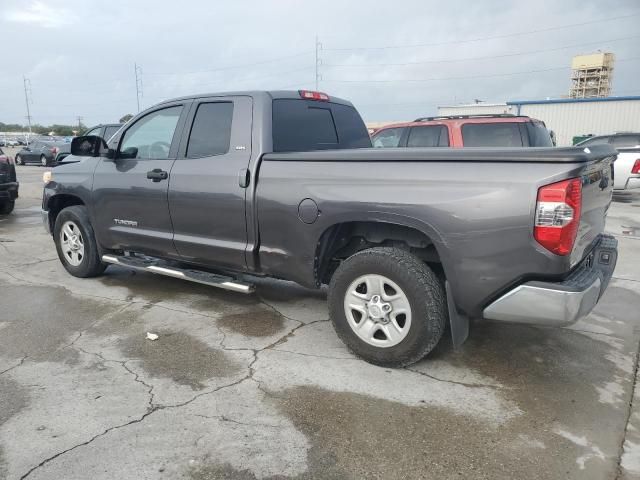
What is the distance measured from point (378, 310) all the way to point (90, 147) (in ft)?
11.7

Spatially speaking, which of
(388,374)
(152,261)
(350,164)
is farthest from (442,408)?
(152,261)

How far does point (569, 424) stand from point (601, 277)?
99cm

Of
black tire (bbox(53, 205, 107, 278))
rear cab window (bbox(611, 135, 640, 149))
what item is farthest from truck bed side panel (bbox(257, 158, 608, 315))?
rear cab window (bbox(611, 135, 640, 149))

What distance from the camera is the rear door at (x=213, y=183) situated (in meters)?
4.20

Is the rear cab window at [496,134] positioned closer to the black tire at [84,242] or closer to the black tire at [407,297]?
the black tire at [407,297]

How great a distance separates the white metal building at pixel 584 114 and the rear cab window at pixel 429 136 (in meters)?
21.5

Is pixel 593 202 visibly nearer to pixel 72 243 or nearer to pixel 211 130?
pixel 211 130

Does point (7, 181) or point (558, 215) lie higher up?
point (558, 215)

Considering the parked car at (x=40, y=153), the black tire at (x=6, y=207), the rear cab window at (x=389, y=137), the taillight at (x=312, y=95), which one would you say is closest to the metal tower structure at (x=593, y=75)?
the parked car at (x=40, y=153)

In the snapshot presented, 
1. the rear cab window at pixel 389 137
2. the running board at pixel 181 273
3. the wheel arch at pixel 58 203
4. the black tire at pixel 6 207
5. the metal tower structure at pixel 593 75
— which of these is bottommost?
the black tire at pixel 6 207

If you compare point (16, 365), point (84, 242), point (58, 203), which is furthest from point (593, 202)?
point (58, 203)

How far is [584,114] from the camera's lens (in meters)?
29.5

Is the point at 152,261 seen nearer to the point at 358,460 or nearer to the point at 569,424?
the point at 358,460

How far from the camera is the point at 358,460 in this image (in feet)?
8.56
